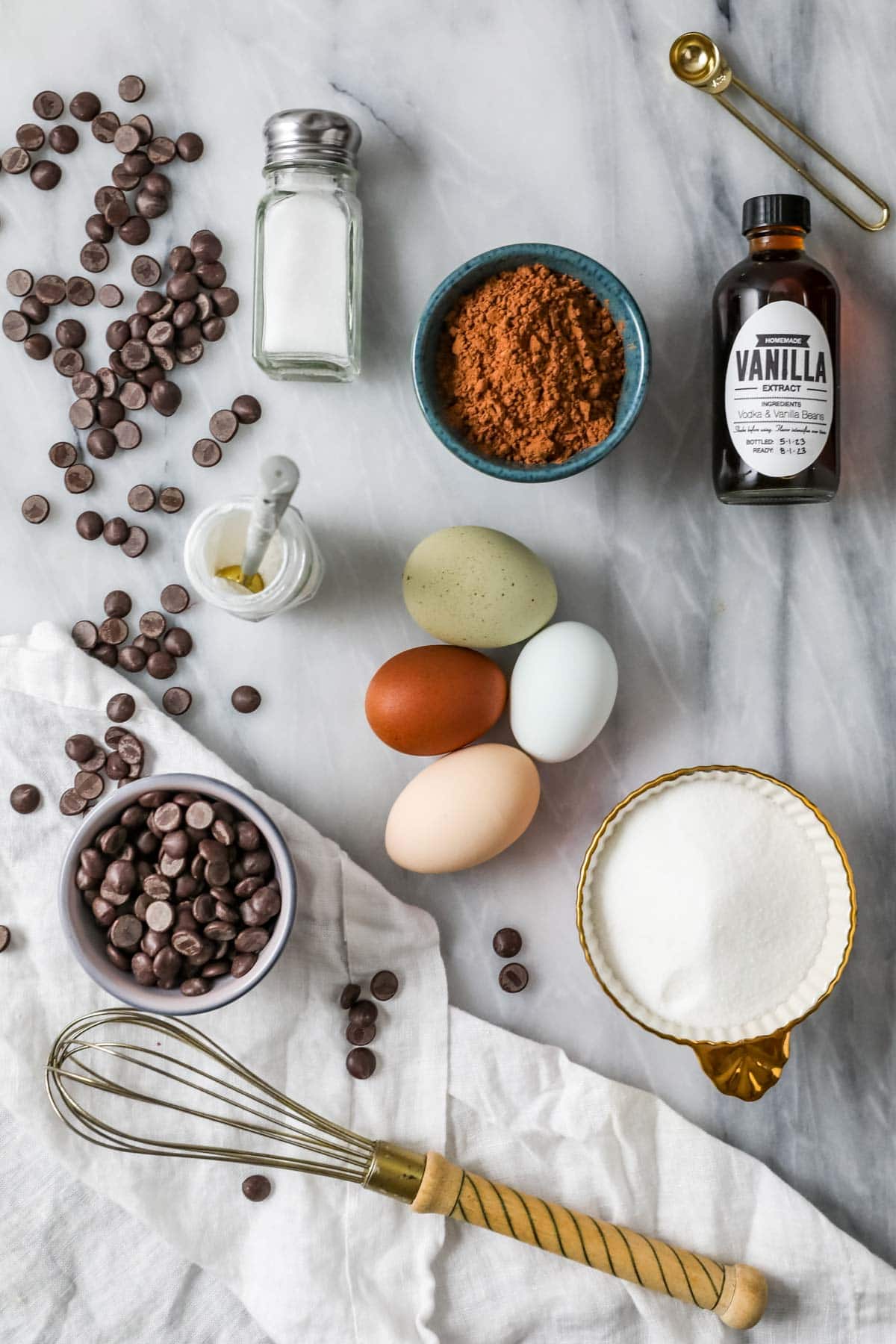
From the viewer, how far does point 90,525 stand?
2.75 ft

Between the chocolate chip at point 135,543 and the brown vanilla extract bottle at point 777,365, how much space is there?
18.7 inches

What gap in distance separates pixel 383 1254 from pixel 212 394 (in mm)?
725

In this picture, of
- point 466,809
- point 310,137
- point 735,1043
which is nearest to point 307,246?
point 310,137

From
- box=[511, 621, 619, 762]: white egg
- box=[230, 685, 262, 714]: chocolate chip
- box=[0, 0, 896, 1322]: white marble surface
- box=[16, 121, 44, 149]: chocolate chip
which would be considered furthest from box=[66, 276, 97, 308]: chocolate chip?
box=[511, 621, 619, 762]: white egg

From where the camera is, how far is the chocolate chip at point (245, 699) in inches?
32.9

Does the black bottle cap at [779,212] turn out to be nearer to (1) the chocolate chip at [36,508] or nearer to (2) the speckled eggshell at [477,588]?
(2) the speckled eggshell at [477,588]

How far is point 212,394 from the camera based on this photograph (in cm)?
85

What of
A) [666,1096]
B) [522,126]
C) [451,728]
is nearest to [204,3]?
[522,126]

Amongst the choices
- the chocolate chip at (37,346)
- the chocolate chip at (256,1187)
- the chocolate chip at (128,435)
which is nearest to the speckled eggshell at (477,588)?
the chocolate chip at (128,435)

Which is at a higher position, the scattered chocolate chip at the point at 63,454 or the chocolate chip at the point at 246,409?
the chocolate chip at the point at 246,409

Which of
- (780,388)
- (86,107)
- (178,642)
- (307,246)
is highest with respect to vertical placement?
(86,107)

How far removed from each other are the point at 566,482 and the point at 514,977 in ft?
1.36

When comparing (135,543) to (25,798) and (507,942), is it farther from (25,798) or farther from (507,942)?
(507,942)

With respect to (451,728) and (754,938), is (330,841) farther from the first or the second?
(754,938)
